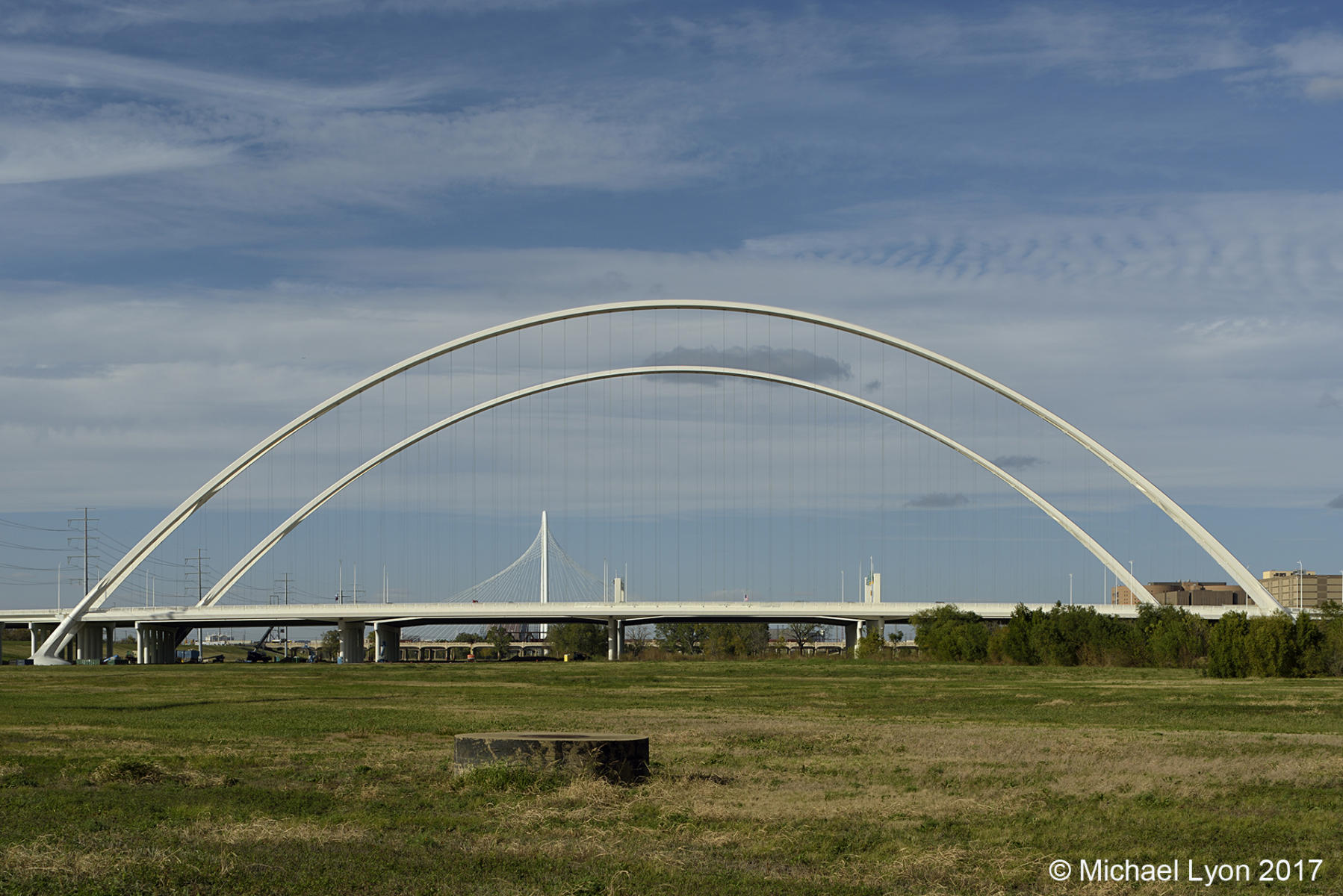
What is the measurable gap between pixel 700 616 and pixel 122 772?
117010 millimetres

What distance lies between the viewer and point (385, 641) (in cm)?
14588

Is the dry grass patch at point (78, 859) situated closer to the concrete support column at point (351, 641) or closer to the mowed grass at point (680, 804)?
the mowed grass at point (680, 804)

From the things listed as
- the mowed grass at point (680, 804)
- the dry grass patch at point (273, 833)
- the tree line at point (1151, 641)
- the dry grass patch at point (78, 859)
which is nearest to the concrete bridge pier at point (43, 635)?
the tree line at point (1151, 641)

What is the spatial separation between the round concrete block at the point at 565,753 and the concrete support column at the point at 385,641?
124 metres

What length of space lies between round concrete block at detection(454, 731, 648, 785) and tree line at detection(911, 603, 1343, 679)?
Answer: 2148 inches

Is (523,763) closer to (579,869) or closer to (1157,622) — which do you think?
(579,869)

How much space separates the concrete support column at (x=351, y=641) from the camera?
143 m

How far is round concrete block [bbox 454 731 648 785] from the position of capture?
63.5 ft

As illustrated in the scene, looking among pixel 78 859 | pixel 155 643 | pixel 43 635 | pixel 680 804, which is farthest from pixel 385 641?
pixel 78 859

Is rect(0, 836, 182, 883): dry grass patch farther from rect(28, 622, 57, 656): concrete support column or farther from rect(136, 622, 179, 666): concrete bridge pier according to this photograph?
rect(28, 622, 57, 656): concrete support column

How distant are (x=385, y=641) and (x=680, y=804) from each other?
132952 millimetres

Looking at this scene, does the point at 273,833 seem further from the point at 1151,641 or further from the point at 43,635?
the point at 43,635

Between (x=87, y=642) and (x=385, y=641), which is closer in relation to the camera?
(x=87, y=642)

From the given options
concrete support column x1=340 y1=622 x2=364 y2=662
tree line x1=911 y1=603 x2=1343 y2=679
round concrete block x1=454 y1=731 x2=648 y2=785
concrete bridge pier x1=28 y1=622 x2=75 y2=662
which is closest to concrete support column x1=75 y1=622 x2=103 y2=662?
concrete bridge pier x1=28 y1=622 x2=75 y2=662
